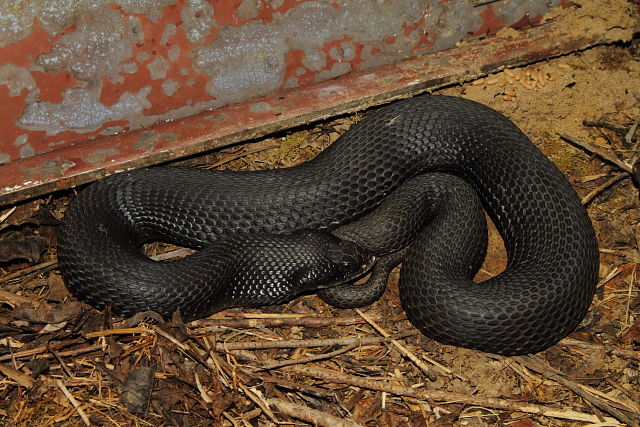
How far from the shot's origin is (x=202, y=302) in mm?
4805

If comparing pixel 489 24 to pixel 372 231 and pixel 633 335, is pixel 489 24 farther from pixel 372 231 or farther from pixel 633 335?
pixel 633 335

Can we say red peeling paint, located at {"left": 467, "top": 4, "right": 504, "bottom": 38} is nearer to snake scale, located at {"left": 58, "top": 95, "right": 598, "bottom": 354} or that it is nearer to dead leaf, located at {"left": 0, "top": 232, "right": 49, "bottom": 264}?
snake scale, located at {"left": 58, "top": 95, "right": 598, "bottom": 354}

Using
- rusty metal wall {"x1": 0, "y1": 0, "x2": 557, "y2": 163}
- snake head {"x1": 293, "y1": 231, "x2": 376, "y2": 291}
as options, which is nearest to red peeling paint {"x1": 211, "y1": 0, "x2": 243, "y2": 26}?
rusty metal wall {"x1": 0, "y1": 0, "x2": 557, "y2": 163}

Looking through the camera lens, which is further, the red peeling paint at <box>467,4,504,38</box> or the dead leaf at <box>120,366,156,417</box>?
the red peeling paint at <box>467,4,504,38</box>

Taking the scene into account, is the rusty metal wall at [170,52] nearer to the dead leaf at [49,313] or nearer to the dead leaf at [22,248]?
the dead leaf at [22,248]

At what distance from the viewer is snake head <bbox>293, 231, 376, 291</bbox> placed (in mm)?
5027

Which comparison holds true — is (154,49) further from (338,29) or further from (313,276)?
(313,276)

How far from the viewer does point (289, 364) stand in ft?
15.0

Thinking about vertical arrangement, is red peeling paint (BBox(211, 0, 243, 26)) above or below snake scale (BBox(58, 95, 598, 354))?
above

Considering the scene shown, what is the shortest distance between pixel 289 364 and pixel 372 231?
1.27 m

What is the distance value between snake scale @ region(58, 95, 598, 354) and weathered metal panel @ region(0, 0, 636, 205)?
0.92ft

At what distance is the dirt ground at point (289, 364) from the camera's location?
4305 mm

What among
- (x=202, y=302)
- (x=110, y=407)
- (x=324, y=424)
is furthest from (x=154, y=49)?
(x=324, y=424)

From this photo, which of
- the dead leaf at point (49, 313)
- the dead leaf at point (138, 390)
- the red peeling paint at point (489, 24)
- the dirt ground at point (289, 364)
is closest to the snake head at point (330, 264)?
the dirt ground at point (289, 364)
